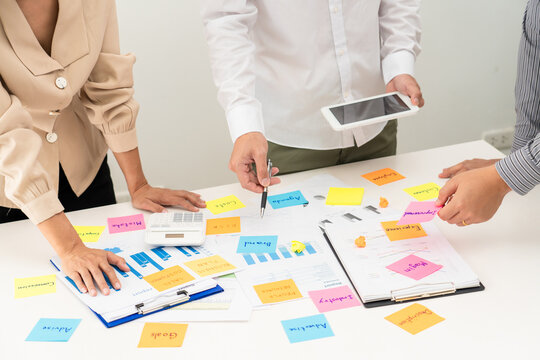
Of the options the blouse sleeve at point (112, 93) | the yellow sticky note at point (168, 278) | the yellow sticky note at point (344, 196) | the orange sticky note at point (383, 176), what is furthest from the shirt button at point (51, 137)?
the orange sticky note at point (383, 176)

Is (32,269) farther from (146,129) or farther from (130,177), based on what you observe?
(146,129)

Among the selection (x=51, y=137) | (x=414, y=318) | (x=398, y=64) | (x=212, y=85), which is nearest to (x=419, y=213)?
(x=414, y=318)

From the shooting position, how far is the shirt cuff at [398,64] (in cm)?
162

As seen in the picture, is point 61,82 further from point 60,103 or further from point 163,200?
point 163,200

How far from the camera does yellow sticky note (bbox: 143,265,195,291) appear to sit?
3.75ft

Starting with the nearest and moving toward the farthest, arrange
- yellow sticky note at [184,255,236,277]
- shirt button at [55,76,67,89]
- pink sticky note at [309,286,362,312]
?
pink sticky note at [309,286,362,312], yellow sticky note at [184,255,236,277], shirt button at [55,76,67,89]

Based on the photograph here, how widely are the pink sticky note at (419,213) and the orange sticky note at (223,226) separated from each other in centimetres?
38

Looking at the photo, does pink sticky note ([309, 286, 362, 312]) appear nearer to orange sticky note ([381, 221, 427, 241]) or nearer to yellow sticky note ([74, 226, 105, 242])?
A: orange sticky note ([381, 221, 427, 241])

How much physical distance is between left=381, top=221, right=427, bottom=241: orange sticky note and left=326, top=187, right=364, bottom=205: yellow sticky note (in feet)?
0.50

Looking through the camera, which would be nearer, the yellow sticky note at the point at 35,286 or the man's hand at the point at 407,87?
the yellow sticky note at the point at 35,286

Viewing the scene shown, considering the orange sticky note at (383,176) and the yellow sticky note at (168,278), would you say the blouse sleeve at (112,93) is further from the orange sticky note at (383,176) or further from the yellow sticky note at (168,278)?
the orange sticky note at (383,176)

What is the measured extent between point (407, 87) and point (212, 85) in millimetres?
1208

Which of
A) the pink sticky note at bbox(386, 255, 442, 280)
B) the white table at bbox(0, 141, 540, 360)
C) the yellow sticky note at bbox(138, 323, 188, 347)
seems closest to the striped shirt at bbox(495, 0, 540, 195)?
the white table at bbox(0, 141, 540, 360)

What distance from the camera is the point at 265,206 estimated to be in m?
1.43
